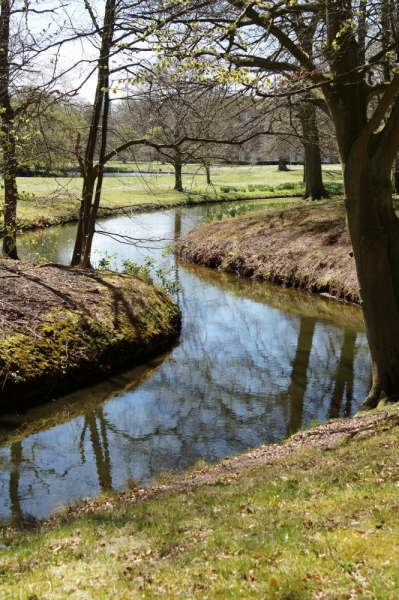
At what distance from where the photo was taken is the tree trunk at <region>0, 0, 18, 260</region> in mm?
12172

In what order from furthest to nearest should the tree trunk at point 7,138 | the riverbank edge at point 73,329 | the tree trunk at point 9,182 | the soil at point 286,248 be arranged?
the soil at point 286,248, the tree trunk at point 9,182, the tree trunk at point 7,138, the riverbank edge at point 73,329

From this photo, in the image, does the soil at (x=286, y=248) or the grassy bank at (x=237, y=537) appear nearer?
the grassy bank at (x=237, y=537)

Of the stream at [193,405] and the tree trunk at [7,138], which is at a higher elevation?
the tree trunk at [7,138]

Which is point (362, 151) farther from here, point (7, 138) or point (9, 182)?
point (9, 182)

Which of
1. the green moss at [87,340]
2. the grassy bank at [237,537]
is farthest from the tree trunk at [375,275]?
the green moss at [87,340]

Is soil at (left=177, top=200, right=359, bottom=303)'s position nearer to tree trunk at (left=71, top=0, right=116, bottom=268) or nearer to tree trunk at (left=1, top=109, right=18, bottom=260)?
tree trunk at (left=71, top=0, right=116, bottom=268)

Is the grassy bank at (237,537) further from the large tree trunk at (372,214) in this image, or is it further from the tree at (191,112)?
the tree at (191,112)

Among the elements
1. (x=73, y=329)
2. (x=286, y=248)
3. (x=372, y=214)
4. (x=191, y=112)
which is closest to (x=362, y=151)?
(x=372, y=214)

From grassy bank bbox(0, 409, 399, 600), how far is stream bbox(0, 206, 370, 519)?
1.28 meters

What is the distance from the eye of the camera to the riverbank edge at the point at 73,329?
417 inches

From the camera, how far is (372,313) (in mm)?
9758

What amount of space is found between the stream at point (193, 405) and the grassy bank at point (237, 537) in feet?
4.19

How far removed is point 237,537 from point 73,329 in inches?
303

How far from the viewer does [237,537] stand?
4.88 metres
